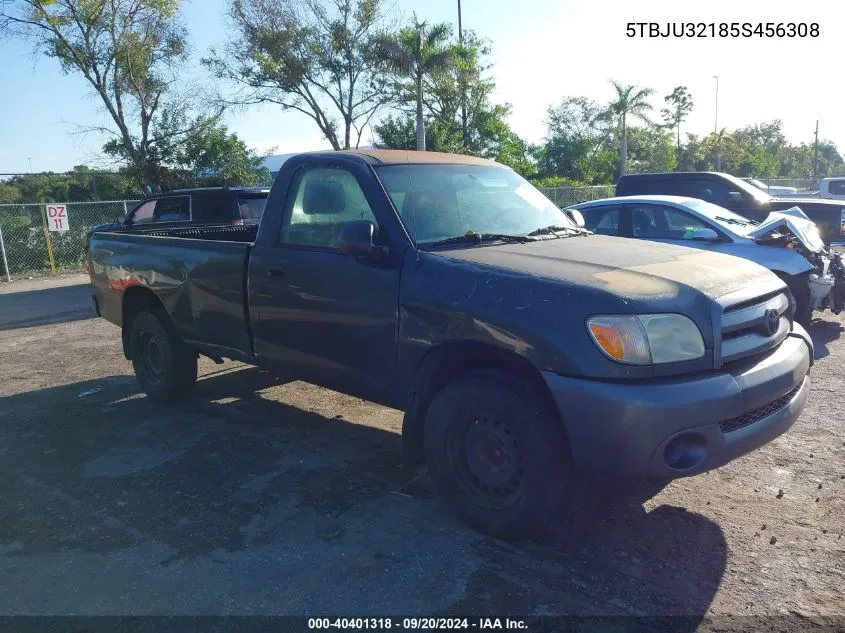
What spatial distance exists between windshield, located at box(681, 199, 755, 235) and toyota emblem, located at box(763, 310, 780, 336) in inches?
197

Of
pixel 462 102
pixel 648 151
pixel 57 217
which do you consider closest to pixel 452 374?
pixel 57 217

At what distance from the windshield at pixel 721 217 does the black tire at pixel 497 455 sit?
5965mm

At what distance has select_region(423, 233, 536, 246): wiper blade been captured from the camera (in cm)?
403

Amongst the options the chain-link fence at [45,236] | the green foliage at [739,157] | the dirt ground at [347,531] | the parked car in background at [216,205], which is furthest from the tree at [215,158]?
the green foliage at [739,157]

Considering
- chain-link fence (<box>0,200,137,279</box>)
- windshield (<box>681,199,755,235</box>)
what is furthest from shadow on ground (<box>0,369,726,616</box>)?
chain-link fence (<box>0,200,137,279</box>)

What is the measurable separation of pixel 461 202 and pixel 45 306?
36.1 feet

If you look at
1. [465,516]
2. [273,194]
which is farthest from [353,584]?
[273,194]

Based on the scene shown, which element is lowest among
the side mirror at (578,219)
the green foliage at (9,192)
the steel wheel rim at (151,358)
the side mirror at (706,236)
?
the steel wheel rim at (151,358)

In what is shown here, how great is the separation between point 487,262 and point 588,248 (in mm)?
800

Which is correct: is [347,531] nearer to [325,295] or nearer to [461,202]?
[325,295]

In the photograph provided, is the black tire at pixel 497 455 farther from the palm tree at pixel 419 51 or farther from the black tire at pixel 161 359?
the palm tree at pixel 419 51

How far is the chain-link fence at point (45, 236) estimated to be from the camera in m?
16.9

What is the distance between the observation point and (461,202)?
173 inches

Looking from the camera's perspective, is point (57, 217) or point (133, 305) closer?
point (133, 305)
